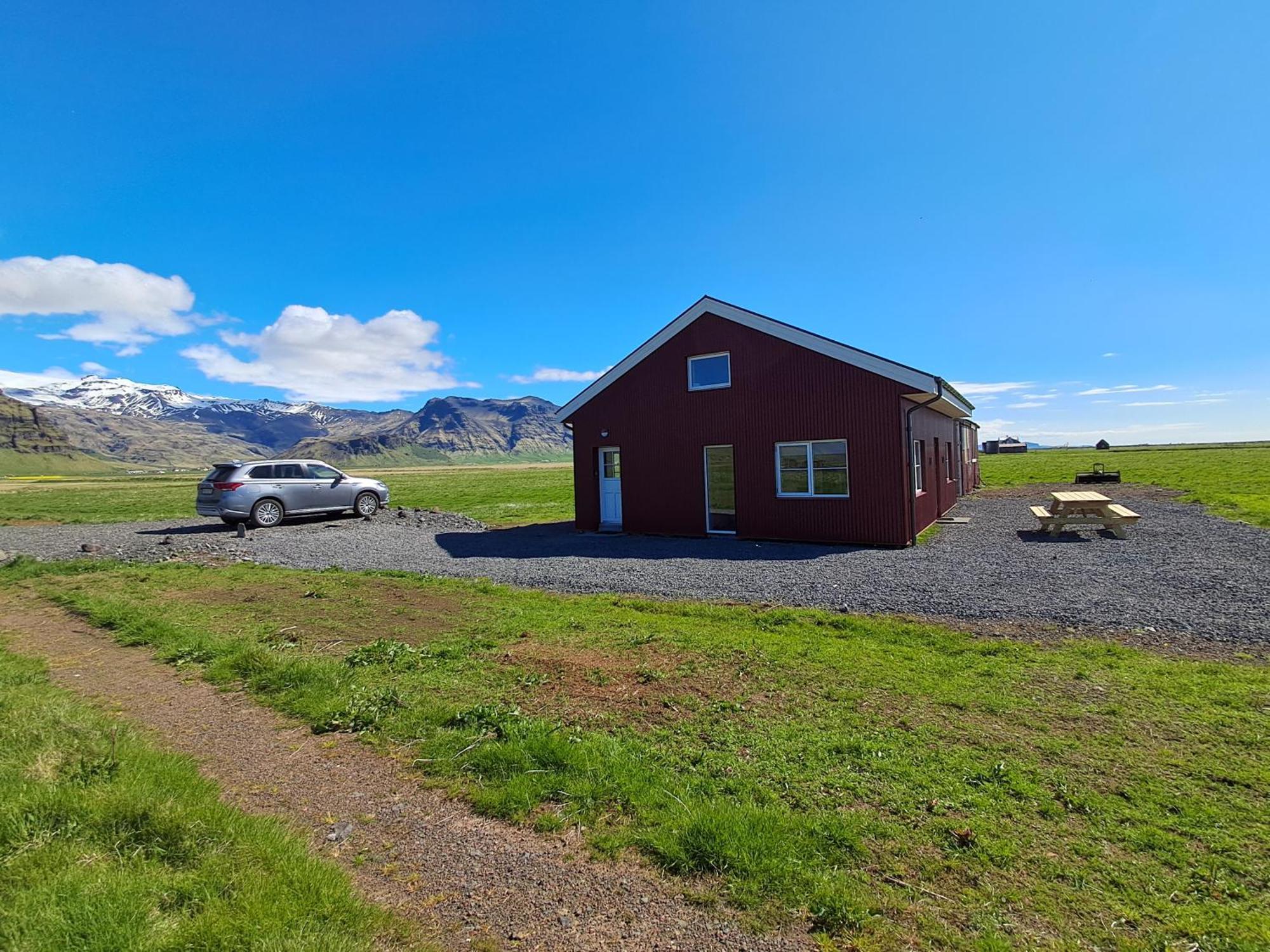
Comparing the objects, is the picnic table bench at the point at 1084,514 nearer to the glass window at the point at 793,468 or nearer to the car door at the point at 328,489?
the glass window at the point at 793,468

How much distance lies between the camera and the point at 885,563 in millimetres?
11242

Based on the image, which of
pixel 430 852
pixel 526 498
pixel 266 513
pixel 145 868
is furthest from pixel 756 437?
pixel 526 498

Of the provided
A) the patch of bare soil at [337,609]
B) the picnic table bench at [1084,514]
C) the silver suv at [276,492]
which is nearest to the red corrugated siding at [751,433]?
the picnic table bench at [1084,514]

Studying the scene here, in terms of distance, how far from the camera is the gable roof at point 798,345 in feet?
42.6

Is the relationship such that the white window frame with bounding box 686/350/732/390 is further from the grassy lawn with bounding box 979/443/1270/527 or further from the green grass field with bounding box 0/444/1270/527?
the grassy lawn with bounding box 979/443/1270/527

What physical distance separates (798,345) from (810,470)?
9.67 feet

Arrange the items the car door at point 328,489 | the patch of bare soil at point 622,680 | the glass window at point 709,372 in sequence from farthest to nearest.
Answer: the car door at point 328,489
the glass window at point 709,372
the patch of bare soil at point 622,680

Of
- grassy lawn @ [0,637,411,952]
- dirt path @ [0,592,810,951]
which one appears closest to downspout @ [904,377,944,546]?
dirt path @ [0,592,810,951]

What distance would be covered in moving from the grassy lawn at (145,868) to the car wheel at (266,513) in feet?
51.8

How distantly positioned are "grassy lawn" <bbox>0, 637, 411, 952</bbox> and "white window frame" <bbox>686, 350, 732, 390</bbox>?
13.2 metres

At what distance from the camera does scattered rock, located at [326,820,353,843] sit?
3262mm

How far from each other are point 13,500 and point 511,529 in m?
41.4

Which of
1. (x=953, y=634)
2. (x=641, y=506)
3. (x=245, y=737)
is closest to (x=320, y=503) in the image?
(x=641, y=506)

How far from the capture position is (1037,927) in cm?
256
